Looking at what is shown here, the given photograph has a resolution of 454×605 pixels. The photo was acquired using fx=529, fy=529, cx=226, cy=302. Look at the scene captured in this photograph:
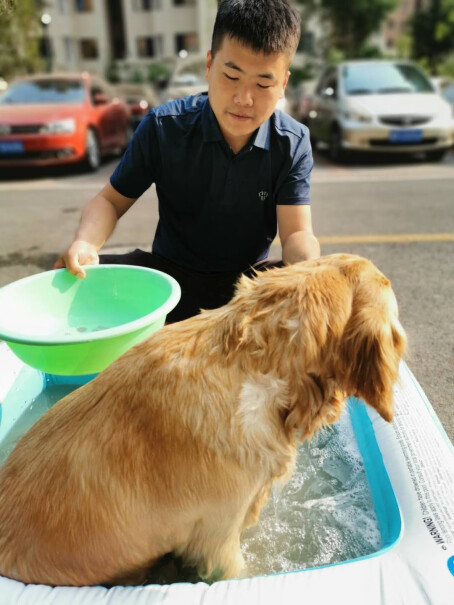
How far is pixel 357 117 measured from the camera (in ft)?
34.5

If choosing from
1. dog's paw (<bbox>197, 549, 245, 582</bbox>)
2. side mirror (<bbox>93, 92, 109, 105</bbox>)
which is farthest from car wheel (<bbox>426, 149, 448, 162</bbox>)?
dog's paw (<bbox>197, 549, 245, 582</bbox>)

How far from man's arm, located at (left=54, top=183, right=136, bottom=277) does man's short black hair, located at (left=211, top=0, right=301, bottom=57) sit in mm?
1070

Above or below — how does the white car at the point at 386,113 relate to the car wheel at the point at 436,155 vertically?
above

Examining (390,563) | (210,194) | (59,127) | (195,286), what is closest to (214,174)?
(210,194)

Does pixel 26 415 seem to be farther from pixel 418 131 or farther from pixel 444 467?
pixel 418 131

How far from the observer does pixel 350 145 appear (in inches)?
419

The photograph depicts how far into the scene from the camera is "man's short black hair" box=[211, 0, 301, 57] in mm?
2225

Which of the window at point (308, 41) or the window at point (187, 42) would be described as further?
the window at point (187, 42)

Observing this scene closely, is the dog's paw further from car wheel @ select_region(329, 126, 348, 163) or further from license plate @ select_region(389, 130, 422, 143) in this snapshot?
car wheel @ select_region(329, 126, 348, 163)

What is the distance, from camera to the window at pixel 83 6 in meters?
41.1

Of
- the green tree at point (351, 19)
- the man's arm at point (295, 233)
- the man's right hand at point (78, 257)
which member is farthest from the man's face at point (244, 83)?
the green tree at point (351, 19)

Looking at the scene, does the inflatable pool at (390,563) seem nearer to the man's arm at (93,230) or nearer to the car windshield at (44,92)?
the man's arm at (93,230)

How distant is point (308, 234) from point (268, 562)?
164cm

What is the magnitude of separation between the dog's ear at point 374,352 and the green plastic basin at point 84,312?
37.7 inches
